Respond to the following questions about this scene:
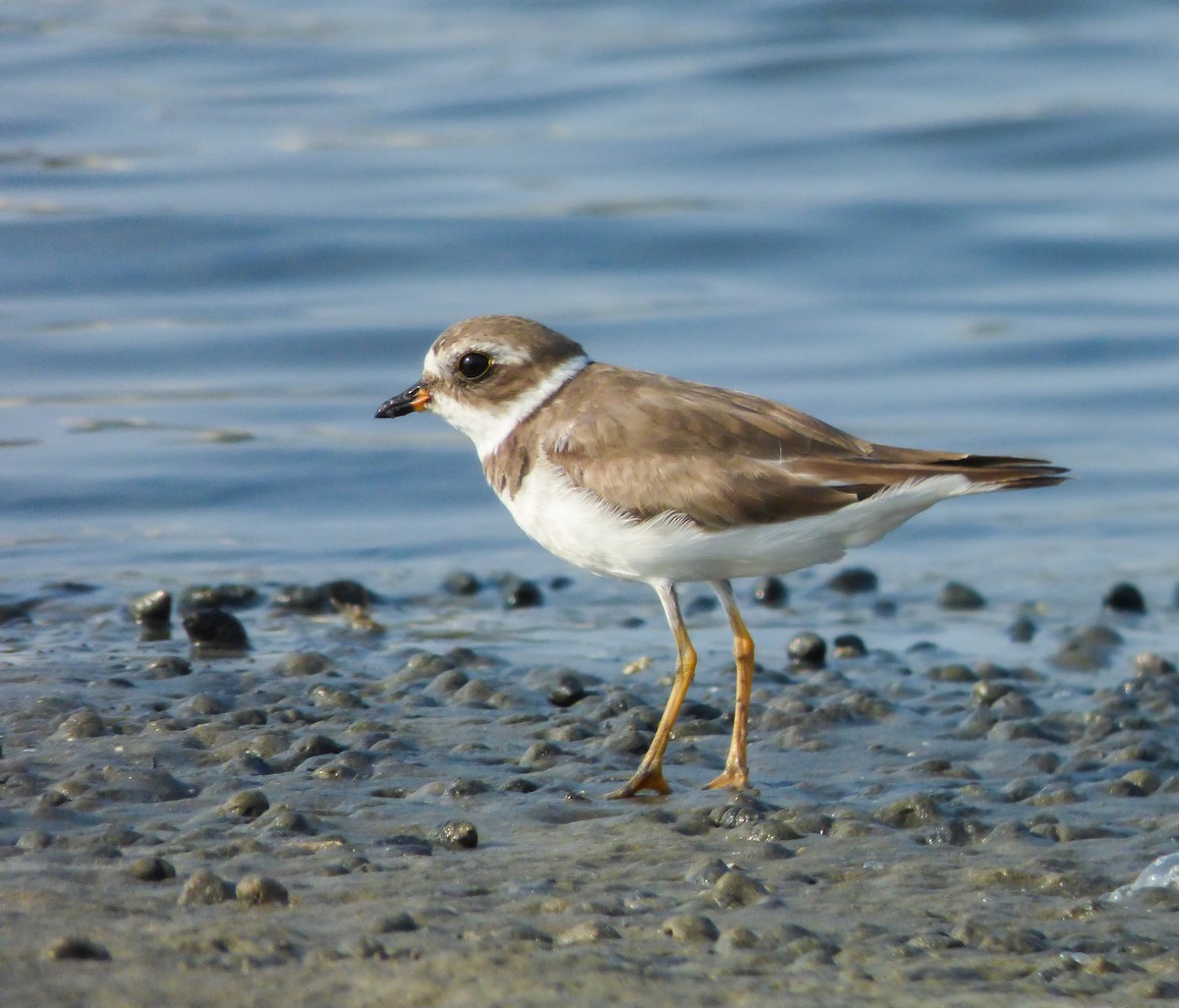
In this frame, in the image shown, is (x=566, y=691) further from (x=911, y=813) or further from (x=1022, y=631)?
(x=1022, y=631)

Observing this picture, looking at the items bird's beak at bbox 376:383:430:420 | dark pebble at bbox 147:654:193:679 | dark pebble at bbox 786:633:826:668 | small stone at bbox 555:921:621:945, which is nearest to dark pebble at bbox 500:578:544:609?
dark pebble at bbox 786:633:826:668

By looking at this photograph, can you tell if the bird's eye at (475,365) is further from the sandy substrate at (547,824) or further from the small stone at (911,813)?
the small stone at (911,813)

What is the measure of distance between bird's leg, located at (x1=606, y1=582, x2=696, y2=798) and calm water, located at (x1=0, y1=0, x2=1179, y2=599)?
3732 millimetres

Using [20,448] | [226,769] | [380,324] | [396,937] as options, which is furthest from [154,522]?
[396,937]

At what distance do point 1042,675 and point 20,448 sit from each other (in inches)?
267

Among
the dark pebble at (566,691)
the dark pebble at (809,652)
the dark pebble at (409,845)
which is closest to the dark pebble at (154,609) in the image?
the dark pebble at (566,691)

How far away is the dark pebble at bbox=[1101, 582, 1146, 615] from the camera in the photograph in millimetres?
9945

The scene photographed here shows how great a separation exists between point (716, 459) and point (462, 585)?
379 centimetres

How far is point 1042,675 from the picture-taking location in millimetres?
8172

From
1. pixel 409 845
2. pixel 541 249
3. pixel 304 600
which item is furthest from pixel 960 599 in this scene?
A: pixel 541 249

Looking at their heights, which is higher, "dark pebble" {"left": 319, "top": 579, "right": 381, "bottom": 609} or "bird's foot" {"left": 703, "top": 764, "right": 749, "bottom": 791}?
"dark pebble" {"left": 319, "top": 579, "right": 381, "bottom": 609}

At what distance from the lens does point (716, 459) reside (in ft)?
19.6

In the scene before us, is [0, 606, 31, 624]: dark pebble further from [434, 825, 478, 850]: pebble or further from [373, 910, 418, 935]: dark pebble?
[373, 910, 418, 935]: dark pebble

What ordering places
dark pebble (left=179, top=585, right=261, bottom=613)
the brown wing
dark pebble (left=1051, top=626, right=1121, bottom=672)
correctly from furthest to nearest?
dark pebble (left=1051, top=626, right=1121, bottom=672), dark pebble (left=179, top=585, right=261, bottom=613), the brown wing
